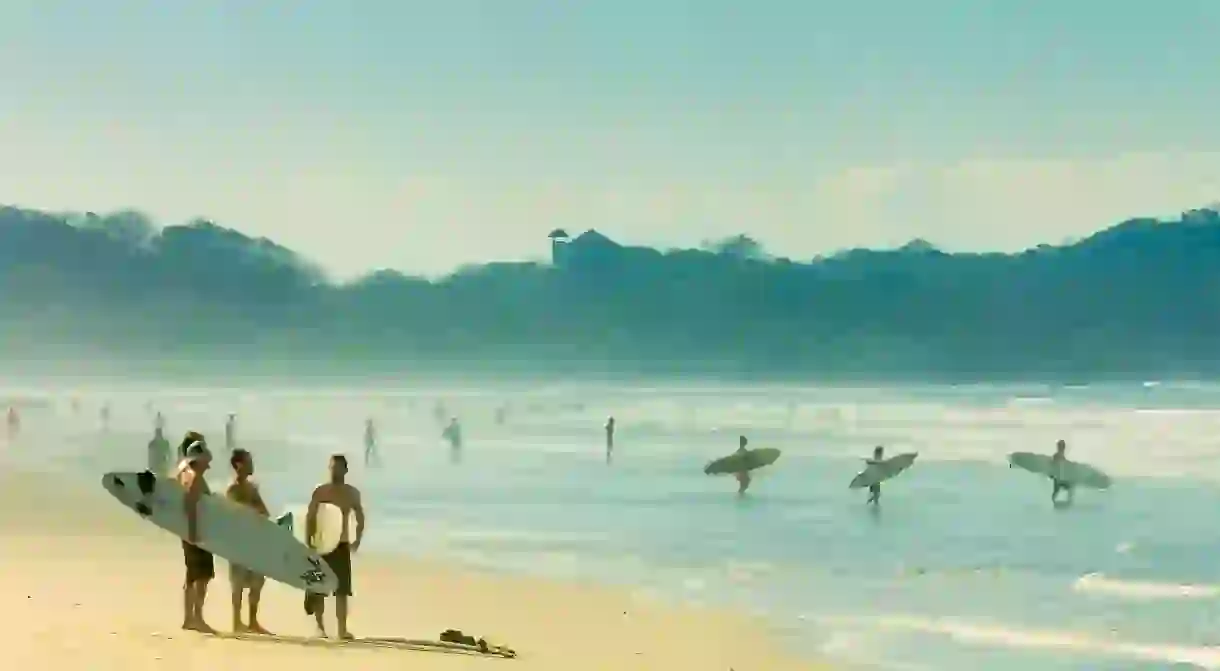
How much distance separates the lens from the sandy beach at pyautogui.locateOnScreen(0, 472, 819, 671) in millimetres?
7562

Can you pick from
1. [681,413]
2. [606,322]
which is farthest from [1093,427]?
[606,322]

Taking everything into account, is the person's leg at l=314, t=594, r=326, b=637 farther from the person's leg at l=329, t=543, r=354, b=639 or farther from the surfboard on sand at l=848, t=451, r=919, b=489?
the surfboard on sand at l=848, t=451, r=919, b=489

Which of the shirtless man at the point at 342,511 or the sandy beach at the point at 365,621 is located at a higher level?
the shirtless man at the point at 342,511

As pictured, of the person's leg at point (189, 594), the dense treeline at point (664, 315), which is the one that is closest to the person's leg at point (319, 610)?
the person's leg at point (189, 594)

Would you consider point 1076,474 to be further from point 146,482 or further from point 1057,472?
point 146,482

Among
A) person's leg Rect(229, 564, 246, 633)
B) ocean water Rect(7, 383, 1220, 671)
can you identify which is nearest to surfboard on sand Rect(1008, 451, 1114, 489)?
ocean water Rect(7, 383, 1220, 671)

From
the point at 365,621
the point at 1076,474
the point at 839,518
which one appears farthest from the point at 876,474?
the point at 365,621

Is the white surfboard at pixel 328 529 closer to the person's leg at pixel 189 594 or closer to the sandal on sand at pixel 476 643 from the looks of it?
the person's leg at pixel 189 594

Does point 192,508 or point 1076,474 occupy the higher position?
point 192,508

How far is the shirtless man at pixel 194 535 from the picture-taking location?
819cm

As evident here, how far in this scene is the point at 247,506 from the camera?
814cm

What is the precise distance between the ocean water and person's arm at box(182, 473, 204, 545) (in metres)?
4.23

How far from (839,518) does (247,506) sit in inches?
435

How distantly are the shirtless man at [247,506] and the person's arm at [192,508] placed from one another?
0.18m
